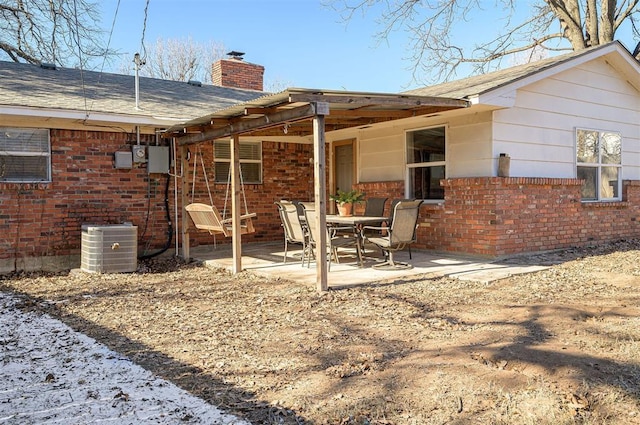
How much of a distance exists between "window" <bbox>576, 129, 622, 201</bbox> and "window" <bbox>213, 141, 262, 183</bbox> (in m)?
6.07

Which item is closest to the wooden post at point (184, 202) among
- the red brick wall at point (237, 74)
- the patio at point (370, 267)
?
the patio at point (370, 267)

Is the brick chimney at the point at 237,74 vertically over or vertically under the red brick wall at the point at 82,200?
over

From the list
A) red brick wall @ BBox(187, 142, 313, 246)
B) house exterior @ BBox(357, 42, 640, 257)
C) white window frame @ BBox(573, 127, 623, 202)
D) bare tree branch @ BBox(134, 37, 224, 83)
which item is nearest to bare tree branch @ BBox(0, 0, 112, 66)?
red brick wall @ BBox(187, 142, 313, 246)

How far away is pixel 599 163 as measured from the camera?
1009 centimetres

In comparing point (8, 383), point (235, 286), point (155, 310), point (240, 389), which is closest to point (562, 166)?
point (235, 286)

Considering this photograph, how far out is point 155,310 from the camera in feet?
18.7

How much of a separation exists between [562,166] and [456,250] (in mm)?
2499

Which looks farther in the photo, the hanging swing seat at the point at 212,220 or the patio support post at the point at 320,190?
the hanging swing seat at the point at 212,220

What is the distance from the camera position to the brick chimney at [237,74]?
49.2ft

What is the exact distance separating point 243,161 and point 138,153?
7.54 feet

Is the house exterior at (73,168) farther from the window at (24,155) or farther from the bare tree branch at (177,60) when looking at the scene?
the bare tree branch at (177,60)

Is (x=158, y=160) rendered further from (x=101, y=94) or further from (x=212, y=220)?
(x=212, y=220)

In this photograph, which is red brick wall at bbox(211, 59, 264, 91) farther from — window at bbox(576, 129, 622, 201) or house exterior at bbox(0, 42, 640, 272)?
window at bbox(576, 129, 622, 201)

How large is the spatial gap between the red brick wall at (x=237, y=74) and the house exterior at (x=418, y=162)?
12.7 feet
